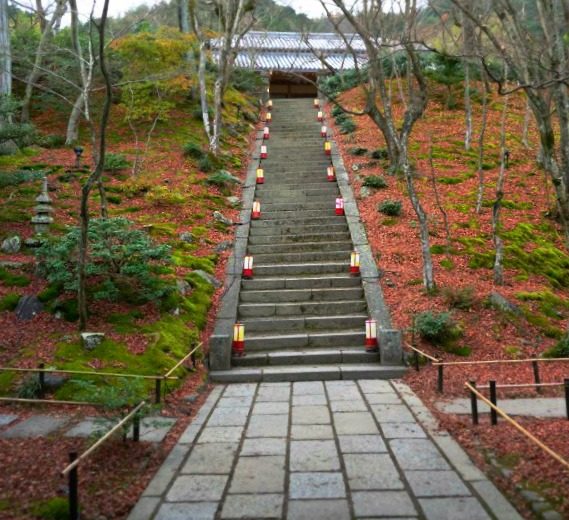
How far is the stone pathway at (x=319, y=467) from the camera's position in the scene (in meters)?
3.87

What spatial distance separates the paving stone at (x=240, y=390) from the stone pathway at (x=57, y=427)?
126 cm

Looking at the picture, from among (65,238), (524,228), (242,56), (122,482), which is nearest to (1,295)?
(65,238)

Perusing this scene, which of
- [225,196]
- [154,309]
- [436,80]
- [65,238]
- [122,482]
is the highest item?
[436,80]

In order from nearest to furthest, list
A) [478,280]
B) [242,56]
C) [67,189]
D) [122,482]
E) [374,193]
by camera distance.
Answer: [122,482]
[478,280]
[67,189]
[374,193]
[242,56]

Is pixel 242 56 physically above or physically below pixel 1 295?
above

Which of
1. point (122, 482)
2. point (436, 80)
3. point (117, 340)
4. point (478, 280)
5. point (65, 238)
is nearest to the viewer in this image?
point (122, 482)

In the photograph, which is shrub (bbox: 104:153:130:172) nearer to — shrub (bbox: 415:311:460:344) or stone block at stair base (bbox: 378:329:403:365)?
stone block at stair base (bbox: 378:329:403:365)

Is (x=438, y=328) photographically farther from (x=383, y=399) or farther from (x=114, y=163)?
(x=114, y=163)

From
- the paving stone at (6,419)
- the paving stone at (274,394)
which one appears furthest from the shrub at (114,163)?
the paving stone at (6,419)


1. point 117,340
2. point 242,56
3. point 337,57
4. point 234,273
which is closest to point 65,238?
point 117,340

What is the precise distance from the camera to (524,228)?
41.7ft

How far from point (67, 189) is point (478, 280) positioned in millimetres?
10559

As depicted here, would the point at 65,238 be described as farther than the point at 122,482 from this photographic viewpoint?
Yes

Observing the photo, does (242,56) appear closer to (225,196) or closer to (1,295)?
(225,196)
